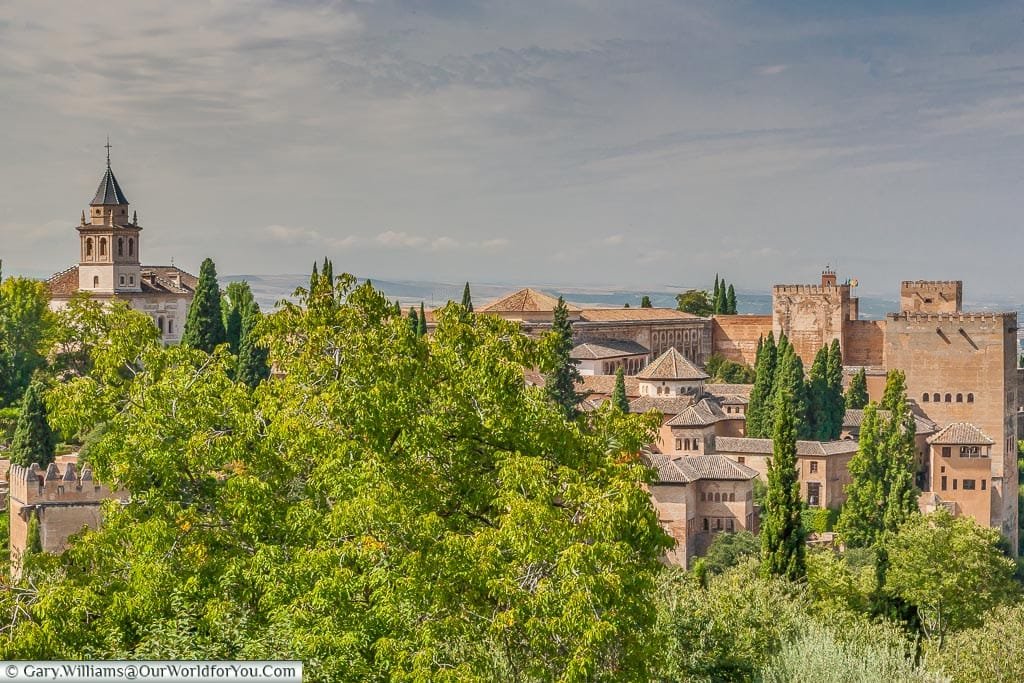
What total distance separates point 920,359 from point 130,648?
161 ft

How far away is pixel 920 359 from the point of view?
57.9 meters

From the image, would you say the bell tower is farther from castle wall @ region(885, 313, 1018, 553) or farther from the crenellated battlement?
castle wall @ region(885, 313, 1018, 553)

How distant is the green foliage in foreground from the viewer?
1245cm

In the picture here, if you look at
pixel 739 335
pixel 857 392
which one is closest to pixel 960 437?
pixel 857 392

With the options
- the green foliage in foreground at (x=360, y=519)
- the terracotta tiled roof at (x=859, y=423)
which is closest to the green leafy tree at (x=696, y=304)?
the terracotta tiled roof at (x=859, y=423)

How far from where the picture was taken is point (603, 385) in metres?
53.5

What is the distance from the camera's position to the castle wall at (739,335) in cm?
6975

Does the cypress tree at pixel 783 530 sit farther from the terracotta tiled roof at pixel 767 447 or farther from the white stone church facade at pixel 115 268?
the white stone church facade at pixel 115 268

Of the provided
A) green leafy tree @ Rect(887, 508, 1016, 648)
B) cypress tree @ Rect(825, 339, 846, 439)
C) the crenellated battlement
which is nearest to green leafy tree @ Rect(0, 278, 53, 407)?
the crenellated battlement

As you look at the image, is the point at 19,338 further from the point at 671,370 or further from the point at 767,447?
the point at 767,447

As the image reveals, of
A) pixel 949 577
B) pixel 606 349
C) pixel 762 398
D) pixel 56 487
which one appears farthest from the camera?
pixel 606 349

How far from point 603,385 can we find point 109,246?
18.4 metres

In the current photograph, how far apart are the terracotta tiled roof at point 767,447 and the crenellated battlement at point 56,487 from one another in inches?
855

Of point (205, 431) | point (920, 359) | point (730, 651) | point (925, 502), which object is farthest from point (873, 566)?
point (920, 359)
